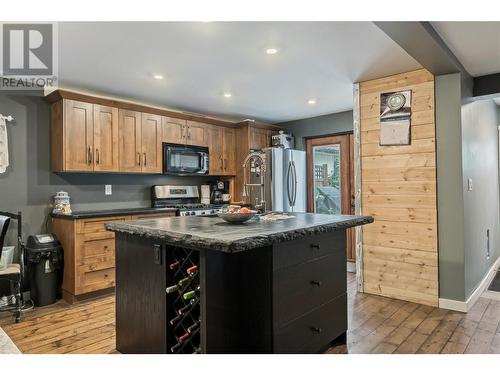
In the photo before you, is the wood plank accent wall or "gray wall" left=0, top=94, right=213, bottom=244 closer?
the wood plank accent wall

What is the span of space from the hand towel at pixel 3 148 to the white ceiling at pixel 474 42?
4.03m

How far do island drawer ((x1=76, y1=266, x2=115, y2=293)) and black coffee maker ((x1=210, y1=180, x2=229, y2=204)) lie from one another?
2093 mm

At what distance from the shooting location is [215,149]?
5145mm

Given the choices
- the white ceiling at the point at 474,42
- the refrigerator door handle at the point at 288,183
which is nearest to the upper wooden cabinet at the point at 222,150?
the refrigerator door handle at the point at 288,183

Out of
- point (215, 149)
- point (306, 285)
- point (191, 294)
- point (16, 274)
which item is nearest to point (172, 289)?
point (191, 294)

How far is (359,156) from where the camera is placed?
3.72 metres

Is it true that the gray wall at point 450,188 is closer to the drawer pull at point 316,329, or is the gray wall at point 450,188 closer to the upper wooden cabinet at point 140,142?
the drawer pull at point 316,329

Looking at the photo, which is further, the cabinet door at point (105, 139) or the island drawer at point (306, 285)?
the cabinet door at point (105, 139)

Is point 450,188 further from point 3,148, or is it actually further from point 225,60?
point 3,148

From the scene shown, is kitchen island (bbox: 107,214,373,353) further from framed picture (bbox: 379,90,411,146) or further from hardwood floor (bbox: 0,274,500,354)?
framed picture (bbox: 379,90,411,146)

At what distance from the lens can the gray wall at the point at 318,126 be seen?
5.15 metres

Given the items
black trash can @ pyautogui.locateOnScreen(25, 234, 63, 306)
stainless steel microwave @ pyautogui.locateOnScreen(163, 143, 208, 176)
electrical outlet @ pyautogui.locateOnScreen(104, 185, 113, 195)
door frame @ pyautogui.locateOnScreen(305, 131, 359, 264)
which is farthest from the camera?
door frame @ pyautogui.locateOnScreen(305, 131, 359, 264)

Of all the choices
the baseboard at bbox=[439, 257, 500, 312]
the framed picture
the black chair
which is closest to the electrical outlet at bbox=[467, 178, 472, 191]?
the framed picture

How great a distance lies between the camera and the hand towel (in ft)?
11.1
